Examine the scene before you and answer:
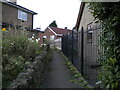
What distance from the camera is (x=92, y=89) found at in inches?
146

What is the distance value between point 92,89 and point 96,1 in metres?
2.24

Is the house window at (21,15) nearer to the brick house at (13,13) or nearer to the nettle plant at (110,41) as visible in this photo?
the brick house at (13,13)

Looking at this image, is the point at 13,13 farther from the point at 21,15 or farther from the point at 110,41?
the point at 110,41

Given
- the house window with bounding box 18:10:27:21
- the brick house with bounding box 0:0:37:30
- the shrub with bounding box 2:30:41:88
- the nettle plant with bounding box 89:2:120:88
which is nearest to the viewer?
the nettle plant with bounding box 89:2:120:88

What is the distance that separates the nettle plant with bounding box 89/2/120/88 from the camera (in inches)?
93.0

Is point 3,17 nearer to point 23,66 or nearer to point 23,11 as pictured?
point 23,11

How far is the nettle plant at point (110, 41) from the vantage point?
2.36 m

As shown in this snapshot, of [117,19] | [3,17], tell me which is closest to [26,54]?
[117,19]

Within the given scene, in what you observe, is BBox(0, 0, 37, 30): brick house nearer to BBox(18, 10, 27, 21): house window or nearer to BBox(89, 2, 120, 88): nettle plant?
BBox(18, 10, 27, 21): house window

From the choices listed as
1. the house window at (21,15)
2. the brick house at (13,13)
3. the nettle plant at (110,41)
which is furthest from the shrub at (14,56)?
the house window at (21,15)

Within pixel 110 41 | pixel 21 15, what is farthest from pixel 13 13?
pixel 110 41

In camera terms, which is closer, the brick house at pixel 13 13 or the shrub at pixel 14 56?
the shrub at pixel 14 56

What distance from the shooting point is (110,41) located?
2.55 m

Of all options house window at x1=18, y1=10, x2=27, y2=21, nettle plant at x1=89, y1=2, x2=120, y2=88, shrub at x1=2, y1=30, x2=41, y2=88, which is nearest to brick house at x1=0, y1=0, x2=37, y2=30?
house window at x1=18, y1=10, x2=27, y2=21
